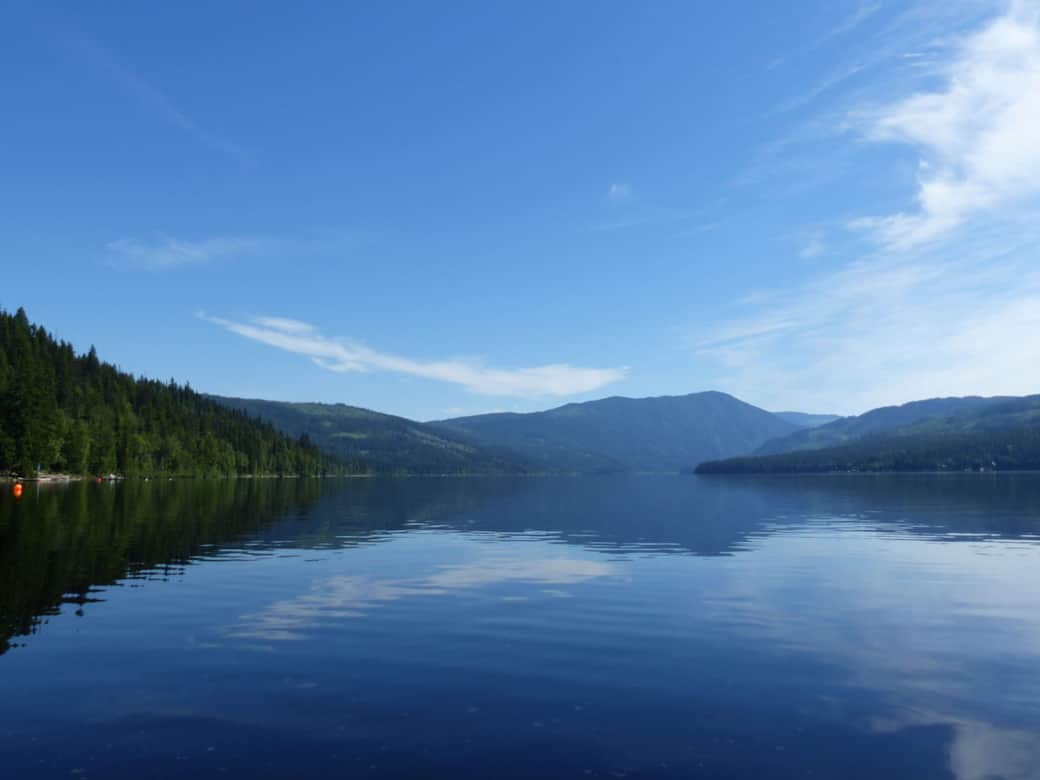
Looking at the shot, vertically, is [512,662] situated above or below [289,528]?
below

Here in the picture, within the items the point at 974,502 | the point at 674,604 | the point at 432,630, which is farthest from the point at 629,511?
the point at 432,630

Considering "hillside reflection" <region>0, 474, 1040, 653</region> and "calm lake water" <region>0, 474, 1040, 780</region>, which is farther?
"hillside reflection" <region>0, 474, 1040, 653</region>

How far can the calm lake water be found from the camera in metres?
17.2

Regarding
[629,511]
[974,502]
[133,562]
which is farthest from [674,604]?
[974,502]

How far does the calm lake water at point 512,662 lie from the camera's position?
56.4 ft

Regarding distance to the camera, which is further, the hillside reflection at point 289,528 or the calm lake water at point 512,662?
the hillside reflection at point 289,528

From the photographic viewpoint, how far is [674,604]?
36.7 metres

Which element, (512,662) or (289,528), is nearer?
(512,662)

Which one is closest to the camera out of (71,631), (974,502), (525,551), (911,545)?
(71,631)

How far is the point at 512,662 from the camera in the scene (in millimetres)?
25547

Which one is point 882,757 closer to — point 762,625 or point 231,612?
point 762,625

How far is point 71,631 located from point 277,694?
13.2 metres

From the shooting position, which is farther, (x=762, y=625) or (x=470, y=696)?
(x=762, y=625)

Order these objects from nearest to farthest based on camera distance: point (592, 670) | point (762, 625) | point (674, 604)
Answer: point (592, 670) → point (762, 625) → point (674, 604)
